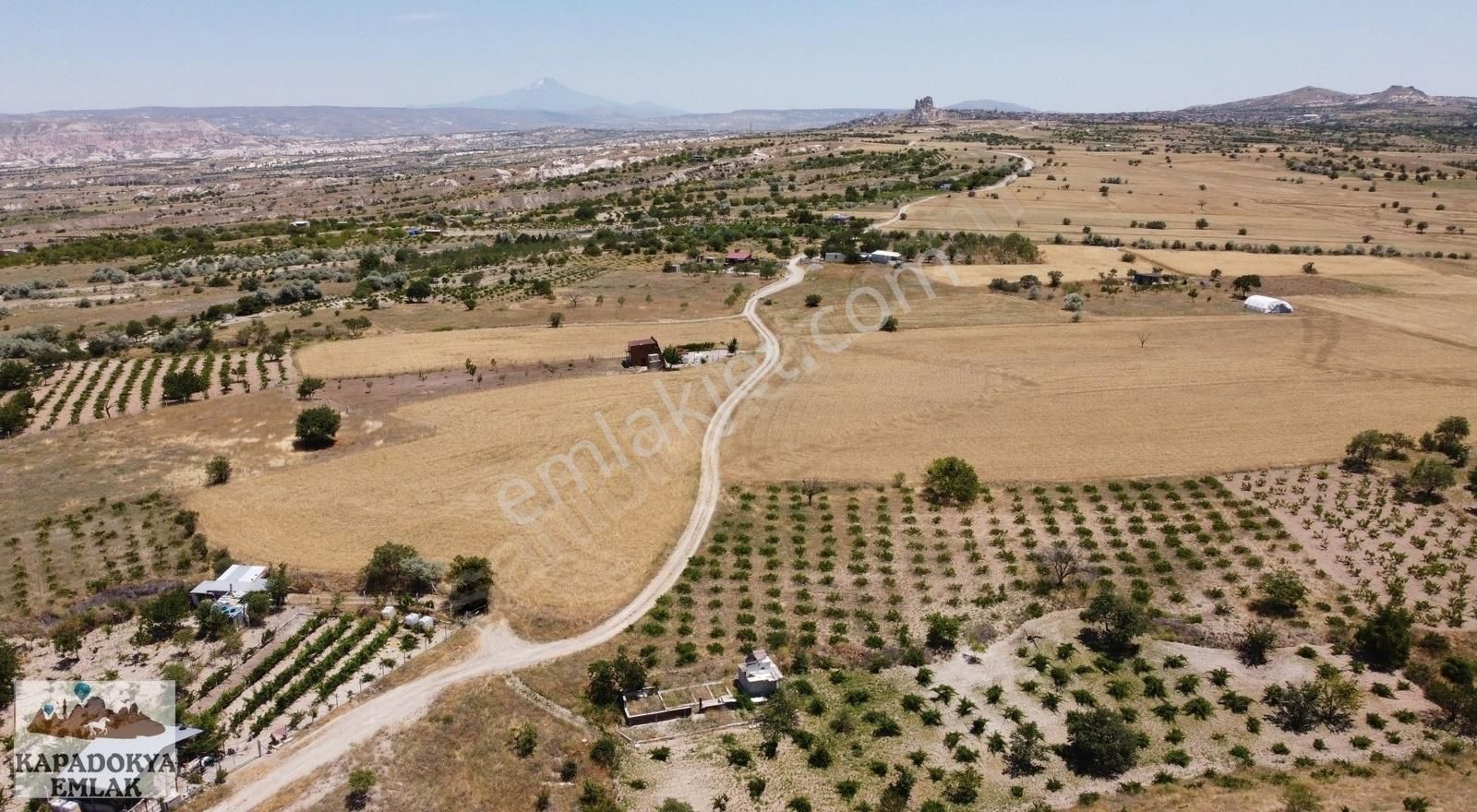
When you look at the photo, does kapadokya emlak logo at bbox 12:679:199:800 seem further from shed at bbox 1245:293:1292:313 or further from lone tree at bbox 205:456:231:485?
shed at bbox 1245:293:1292:313

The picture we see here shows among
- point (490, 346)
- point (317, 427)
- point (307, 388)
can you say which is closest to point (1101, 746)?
A: point (317, 427)

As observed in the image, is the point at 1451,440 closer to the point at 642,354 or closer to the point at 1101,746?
the point at 1101,746

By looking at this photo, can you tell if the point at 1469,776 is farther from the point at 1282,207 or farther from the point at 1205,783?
the point at 1282,207

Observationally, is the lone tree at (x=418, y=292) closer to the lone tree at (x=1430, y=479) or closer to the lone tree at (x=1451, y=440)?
the lone tree at (x=1430, y=479)

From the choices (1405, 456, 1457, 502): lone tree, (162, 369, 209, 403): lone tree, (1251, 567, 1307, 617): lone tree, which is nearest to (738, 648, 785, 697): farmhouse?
(1251, 567, 1307, 617): lone tree

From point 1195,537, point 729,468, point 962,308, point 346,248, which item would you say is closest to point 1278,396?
point 1195,537
